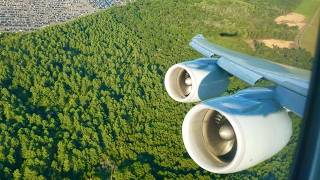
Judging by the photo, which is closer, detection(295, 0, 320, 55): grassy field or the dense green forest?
detection(295, 0, 320, 55): grassy field

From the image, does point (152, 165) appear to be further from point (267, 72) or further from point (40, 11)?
point (40, 11)

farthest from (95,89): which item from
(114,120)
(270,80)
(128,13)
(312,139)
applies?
(312,139)

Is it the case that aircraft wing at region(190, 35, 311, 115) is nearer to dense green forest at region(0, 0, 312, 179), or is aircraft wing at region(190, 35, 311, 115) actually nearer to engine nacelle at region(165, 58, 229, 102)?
engine nacelle at region(165, 58, 229, 102)

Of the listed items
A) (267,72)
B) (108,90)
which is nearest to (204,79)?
(267,72)

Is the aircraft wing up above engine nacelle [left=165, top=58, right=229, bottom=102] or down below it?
above

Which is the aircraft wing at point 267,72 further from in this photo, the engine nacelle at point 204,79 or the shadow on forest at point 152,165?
the shadow on forest at point 152,165

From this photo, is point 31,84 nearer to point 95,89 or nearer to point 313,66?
point 95,89

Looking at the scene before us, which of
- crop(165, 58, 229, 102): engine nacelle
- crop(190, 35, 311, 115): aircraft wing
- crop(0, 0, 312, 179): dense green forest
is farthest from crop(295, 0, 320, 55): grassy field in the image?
crop(0, 0, 312, 179): dense green forest
